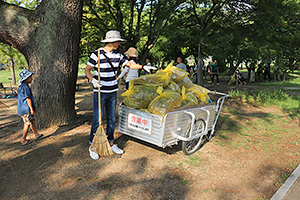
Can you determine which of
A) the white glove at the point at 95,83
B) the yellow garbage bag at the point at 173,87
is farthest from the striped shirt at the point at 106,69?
the yellow garbage bag at the point at 173,87

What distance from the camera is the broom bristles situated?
3.76 metres

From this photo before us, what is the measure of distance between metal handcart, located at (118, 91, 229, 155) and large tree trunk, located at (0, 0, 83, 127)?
199cm

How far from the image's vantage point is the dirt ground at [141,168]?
300 centimetres

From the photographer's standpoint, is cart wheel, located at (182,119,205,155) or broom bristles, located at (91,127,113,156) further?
cart wheel, located at (182,119,205,155)

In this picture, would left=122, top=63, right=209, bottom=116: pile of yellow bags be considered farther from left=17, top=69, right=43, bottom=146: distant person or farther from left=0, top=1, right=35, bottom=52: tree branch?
left=0, top=1, right=35, bottom=52: tree branch

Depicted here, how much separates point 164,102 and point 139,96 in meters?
0.49

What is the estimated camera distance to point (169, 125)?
3.52m

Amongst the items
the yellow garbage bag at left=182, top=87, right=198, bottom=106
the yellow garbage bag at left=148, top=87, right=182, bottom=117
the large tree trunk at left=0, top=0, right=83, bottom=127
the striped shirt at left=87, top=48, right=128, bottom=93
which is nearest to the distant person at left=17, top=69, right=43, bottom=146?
the large tree trunk at left=0, top=0, right=83, bottom=127

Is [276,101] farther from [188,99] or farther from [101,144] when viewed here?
[101,144]

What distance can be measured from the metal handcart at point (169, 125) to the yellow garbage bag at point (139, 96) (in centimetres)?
12

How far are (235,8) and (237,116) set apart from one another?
613cm

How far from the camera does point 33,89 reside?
16.4 feet

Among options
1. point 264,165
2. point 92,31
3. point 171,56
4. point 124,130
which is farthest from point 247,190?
point 171,56

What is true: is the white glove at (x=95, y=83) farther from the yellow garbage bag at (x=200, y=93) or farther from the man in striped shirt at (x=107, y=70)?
the yellow garbage bag at (x=200, y=93)
